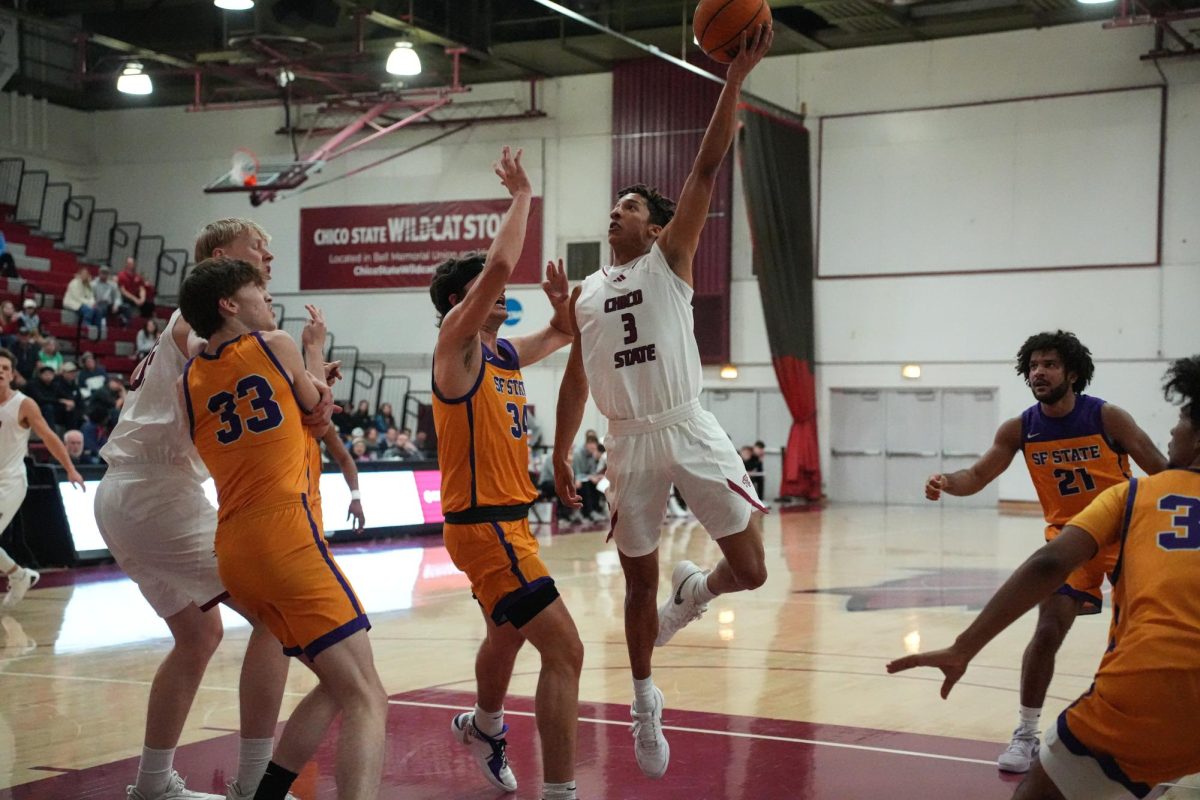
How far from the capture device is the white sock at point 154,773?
184 inches

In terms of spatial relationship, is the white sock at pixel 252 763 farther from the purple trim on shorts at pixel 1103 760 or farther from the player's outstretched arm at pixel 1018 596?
the purple trim on shorts at pixel 1103 760

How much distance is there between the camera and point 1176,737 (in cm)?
302

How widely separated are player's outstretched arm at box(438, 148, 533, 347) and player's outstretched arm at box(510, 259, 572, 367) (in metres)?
0.76

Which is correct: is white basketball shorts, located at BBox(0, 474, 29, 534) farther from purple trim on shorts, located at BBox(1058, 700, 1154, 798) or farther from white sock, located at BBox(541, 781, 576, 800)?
purple trim on shorts, located at BBox(1058, 700, 1154, 798)

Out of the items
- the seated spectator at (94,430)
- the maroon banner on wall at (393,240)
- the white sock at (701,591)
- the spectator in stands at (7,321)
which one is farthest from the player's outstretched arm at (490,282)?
the maroon banner on wall at (393,240)

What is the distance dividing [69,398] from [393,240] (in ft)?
36.8

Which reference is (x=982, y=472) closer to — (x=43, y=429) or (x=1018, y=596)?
(x=1018, y=596)

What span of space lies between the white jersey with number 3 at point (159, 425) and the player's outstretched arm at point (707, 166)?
1872 mm

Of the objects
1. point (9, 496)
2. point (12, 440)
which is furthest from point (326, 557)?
point (9, 496)

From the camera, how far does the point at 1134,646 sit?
10.1 feet

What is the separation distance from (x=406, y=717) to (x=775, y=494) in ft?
64.3

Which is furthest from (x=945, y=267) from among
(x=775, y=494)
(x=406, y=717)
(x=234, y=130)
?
(x=406, y=717)

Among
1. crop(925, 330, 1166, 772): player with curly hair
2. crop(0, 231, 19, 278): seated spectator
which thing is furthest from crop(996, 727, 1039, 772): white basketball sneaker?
crop(0, 231, 19, 278): seated spectator

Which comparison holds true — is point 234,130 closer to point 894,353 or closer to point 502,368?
point 894,353
